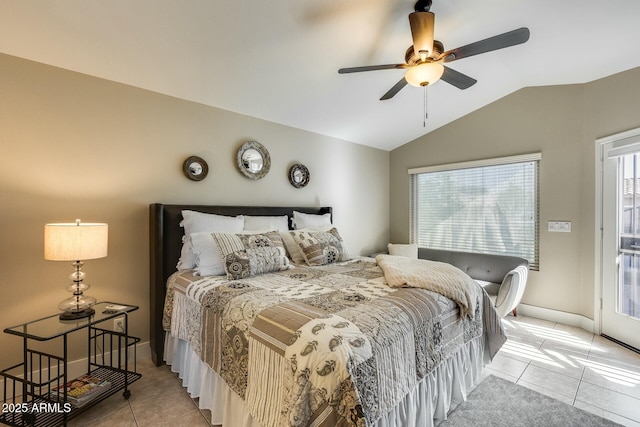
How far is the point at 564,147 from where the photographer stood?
327 cm

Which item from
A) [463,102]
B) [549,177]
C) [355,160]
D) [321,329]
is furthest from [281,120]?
[549,177]

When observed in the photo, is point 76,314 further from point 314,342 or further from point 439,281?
point 439,281

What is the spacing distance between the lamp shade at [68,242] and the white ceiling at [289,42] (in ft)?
4.20

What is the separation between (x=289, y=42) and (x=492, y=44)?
1.40 meters

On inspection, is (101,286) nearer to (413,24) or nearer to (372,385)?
(372,385)

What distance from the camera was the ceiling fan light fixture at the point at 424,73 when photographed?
1813mm

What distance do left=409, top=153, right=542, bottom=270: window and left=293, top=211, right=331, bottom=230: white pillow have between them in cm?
194

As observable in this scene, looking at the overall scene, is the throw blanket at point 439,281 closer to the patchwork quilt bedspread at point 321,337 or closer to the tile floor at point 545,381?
the patchwork quilt bedspread at point 321,337

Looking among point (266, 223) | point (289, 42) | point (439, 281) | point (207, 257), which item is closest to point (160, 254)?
point (207, 257)

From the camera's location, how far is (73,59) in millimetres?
2092

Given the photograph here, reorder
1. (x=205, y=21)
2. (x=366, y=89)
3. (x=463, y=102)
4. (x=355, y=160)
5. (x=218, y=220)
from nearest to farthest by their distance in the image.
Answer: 1. (x=205, y=21)
2. (x=218, y=220)
3. (x=366, y=89)
4. (x=463, y=102)
5. (x=355, y=160)

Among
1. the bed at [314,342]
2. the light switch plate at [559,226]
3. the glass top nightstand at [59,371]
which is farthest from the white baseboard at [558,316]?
the glass top nightstand at [59,371]

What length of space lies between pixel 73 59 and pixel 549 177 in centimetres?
471

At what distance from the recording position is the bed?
1.09m
